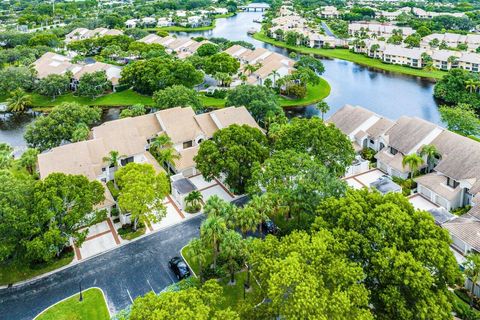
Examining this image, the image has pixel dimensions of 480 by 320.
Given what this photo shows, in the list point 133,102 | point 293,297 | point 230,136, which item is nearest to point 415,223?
point 293,297

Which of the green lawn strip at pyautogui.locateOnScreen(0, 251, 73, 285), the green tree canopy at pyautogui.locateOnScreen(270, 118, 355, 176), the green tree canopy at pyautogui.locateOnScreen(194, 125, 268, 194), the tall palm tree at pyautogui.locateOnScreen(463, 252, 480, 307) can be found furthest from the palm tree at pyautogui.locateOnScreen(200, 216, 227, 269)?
the tall palm tree at pyautogui.locateOnScreen(463, 252, 480, 307)

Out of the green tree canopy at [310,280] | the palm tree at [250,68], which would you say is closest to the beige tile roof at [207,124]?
the green tree canopy at [310,280]

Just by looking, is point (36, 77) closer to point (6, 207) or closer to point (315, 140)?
point (6, 207)

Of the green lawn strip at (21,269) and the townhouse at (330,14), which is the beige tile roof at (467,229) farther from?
the townhouse at (330,14)

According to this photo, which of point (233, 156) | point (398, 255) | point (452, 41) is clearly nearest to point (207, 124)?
Answer: point (233, 156)

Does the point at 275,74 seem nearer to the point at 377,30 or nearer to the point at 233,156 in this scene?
the point at 233,156
